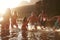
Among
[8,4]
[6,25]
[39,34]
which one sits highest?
[8,4]

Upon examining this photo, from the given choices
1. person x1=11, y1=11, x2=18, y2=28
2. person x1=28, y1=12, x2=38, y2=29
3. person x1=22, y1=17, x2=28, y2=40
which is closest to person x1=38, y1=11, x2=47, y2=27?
person x1=28, y1=12, x2=38, y2=29

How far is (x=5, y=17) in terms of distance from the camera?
4.95 m

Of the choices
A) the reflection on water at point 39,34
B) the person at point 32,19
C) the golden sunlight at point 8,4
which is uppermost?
the golden sunlight at point 8,4

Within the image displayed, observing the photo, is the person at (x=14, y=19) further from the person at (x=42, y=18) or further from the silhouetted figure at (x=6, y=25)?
the person at (x=42, y=18)

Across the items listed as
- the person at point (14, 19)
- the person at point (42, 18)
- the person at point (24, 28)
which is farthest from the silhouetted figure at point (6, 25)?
the person at point (42, 18)

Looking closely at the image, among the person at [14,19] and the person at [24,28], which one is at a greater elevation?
the person at [14,19]

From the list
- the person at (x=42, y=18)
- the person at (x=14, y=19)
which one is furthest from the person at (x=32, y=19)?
the person at (x=14, y=19)

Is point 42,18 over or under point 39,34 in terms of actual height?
over

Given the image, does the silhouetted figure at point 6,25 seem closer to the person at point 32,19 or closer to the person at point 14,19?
the person at point 14,19

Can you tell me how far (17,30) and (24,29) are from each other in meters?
0.09

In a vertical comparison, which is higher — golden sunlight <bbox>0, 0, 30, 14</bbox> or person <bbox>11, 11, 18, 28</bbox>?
golden sunlight <bbox>0, 0, 30, 14</bbox>

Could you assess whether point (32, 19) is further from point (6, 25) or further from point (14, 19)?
point (6, 25)

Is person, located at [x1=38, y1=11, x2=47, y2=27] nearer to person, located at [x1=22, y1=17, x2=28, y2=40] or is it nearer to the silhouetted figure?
person, located at [x1=22, y1=17, x2=28, y2=40]

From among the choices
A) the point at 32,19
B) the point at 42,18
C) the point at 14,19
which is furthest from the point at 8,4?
the point at 42,18
